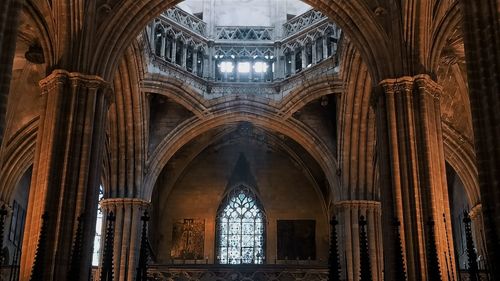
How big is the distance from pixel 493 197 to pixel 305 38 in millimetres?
17106

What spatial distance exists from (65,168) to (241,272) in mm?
11048

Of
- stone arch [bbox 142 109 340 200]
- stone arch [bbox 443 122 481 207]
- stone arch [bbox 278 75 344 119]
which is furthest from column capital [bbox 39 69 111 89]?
stone arch [bbox 443 122 481 207]

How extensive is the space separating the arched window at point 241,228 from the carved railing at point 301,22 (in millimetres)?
7697

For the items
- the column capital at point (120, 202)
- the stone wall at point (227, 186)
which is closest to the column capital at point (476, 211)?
the stone wall at point (227, 186)

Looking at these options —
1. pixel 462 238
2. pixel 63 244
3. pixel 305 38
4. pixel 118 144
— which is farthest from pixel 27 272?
pixel 462 238

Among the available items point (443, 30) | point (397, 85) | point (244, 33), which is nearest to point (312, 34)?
point (244, 33)

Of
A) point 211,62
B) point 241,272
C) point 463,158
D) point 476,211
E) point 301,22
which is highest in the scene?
point 301,22

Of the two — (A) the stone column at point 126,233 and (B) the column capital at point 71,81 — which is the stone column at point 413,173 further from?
(A) the stone column at point 126,233

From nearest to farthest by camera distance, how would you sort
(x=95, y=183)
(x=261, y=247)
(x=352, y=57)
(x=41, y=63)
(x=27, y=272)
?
(x=27, y=272) → (x=95, y=183) → (x=41, y=63) → (x=352, y=57) → (x=261, y=247)

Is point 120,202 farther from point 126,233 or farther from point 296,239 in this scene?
point 296,239

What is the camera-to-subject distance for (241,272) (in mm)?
25594

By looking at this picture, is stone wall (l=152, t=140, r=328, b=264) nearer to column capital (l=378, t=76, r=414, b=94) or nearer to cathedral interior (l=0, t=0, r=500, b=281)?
cathedral interior (l=0, t=0, r=500, b=281)

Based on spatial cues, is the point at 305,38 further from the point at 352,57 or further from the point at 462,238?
the point at 462,238

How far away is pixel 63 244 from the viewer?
15289 millimetres
